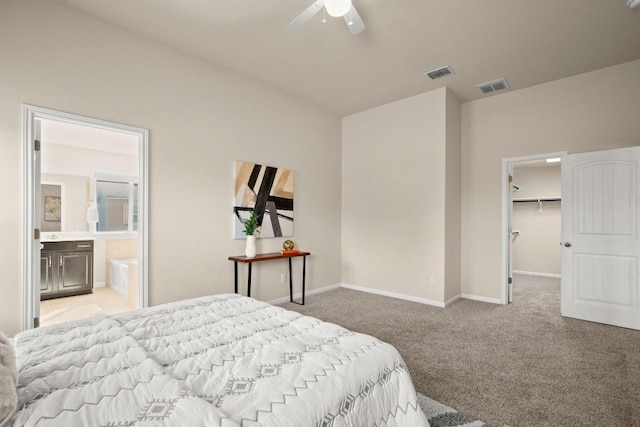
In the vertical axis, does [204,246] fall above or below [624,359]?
above

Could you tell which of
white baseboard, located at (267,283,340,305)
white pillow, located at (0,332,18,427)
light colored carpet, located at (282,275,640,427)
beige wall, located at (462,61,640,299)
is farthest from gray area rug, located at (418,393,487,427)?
beige wall, located at (462,61,640,299)

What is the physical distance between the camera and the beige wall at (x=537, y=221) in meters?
6.34

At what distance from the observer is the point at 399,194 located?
15.7 ft

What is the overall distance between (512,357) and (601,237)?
2.16 m

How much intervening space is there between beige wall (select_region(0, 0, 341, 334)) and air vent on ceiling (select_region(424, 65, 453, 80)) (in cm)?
186

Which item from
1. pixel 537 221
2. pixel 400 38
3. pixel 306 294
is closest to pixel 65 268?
pixel 306 294

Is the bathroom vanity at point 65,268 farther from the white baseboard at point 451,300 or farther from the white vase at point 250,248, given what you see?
the white baseboard at point 451,300

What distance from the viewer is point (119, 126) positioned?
2.97 m

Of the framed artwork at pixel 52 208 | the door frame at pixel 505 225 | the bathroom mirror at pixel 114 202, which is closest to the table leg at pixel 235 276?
the bathroom mirror at pixel 114 202

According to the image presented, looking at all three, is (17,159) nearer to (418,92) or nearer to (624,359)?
(418,92)

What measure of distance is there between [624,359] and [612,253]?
1.45 meters

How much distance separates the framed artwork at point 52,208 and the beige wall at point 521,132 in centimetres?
638

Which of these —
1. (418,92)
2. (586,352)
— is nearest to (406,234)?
(418,92)

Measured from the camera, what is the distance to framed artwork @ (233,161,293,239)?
13.0 ft
